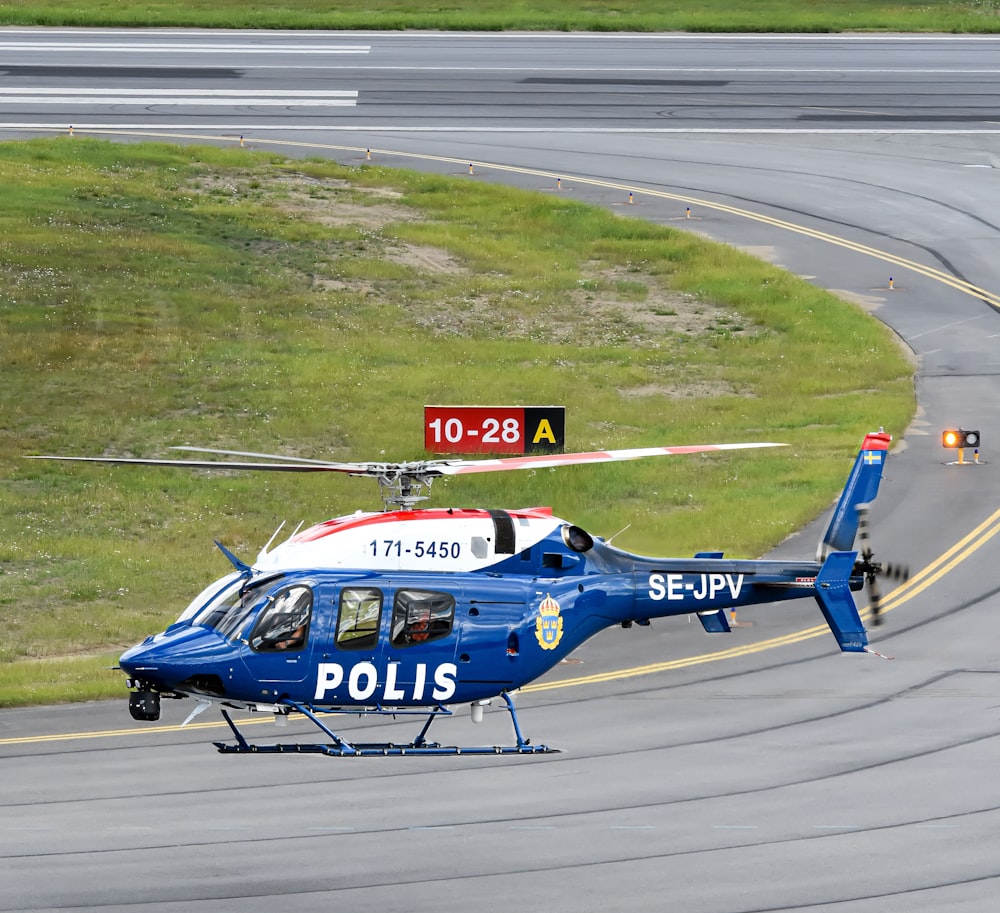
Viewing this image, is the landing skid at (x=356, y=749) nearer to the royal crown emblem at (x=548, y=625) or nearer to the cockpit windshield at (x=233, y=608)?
the cockpit windshield at (x=233, y=608)

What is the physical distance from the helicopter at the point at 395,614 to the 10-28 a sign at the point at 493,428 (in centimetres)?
682

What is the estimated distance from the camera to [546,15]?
8506 cm

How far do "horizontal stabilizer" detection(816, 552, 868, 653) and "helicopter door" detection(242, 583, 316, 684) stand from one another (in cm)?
768

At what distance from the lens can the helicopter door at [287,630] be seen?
72.6ft

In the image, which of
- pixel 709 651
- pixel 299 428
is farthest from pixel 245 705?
pixel 299 428

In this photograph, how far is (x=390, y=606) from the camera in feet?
73.8

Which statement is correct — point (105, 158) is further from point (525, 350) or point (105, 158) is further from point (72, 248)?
point (525, 350)

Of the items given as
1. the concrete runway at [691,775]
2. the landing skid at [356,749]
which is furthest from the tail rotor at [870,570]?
the landing skid at [356,749]

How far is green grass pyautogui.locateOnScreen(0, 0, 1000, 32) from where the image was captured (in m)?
83.8

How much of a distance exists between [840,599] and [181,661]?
383 inches

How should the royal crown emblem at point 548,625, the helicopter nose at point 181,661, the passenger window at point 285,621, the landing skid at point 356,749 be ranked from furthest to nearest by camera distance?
1. the royal crown emblem at point 548,625
2. the passenger window at point 285,621
3. the landing skid at point 356,749
4. the helicopter nose at point 181,661

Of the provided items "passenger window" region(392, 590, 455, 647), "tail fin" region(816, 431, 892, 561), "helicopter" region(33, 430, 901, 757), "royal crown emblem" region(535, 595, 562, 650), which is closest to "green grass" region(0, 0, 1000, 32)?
"tail fin" region(816, 431, 892, 561)

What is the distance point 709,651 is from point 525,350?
1961 centimetres

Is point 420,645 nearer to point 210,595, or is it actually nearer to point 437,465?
point 437,465
